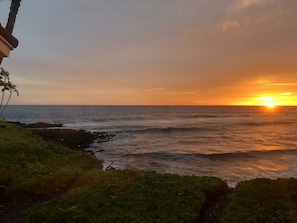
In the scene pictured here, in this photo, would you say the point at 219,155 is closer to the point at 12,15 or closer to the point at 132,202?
the point at 132,202

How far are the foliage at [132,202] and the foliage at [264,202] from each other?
4.44 ft

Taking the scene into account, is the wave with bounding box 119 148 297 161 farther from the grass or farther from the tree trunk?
the tree trunk

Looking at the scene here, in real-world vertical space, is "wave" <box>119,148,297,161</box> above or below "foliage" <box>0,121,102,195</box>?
below

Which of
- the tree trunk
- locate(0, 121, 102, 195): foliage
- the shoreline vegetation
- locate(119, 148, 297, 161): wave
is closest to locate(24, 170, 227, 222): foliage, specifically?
the shoreline vegetation

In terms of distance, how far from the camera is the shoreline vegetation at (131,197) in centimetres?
959

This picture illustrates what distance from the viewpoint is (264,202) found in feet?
34.8

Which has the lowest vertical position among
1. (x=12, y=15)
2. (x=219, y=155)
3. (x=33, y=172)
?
(x=219, y=155)

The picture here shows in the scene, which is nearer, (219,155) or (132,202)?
(132,202)

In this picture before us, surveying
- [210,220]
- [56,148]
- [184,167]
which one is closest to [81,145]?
[56,148]

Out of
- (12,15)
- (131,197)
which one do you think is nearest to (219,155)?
(131,197)

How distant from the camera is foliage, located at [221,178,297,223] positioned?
930 centimetres

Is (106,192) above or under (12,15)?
under

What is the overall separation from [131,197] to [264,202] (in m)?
5.57

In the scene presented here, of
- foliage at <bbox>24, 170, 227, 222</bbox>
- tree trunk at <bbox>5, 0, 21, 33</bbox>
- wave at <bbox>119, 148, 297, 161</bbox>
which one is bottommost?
wave at <bbox>119, 148, 297, 161</bbox>
